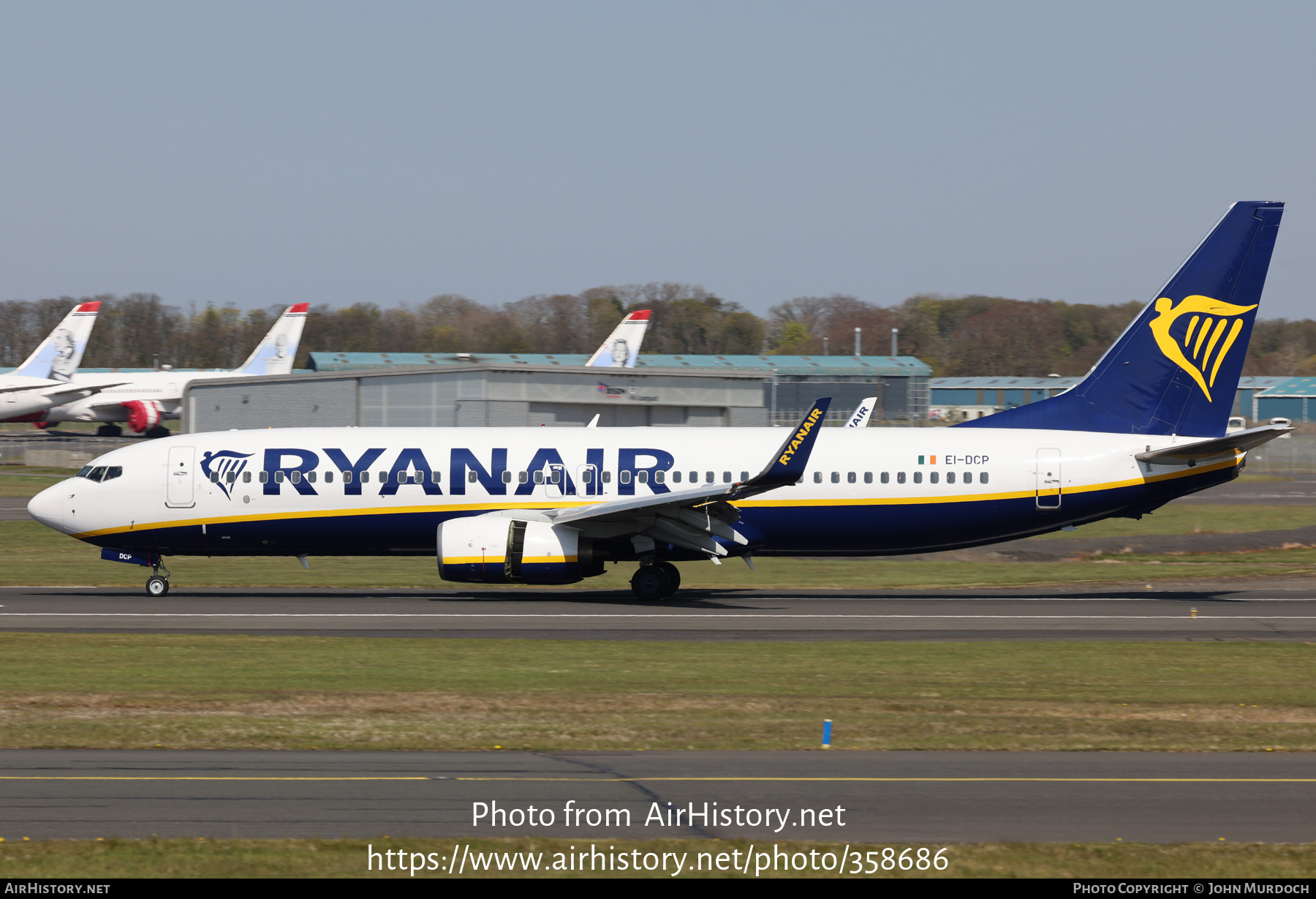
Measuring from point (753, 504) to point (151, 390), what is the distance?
7547 cm

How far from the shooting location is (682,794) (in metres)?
11.8

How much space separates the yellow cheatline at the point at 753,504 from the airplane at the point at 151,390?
61.1 meters

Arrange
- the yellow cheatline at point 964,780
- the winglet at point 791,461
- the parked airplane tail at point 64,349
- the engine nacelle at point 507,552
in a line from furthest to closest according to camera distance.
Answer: the parked airplane tail at point 64,349, the engine nacelle at point 507,552, the winglet at point 791,461, the yellow cheatline at point 964,780

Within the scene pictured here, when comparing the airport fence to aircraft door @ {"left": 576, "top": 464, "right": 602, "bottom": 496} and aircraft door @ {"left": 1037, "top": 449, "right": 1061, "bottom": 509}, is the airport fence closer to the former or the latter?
aircraft door @ {"left": 576, "top": 464, "right": 602, "bottom": 496}

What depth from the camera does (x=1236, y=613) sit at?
86.9 ft

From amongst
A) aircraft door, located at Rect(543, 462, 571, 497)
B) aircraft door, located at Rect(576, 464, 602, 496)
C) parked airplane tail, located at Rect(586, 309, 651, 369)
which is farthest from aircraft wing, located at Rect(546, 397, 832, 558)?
parked airplane tail, located at Rect(586, 309, 651, 369)

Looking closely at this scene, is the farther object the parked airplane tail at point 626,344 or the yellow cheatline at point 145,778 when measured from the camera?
the parked airplane tail at point 626,344

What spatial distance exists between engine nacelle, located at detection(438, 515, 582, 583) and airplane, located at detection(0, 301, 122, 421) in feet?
230

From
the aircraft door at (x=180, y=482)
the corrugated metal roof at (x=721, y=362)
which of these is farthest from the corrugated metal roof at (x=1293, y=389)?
the aircraft door at (x=180, y=482)

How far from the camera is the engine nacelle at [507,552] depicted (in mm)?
26688

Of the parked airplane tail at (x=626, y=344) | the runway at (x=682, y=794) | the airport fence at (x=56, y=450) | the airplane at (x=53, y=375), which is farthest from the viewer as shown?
the airplane at (x=53, y=375)

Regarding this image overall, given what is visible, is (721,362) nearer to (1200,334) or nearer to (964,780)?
(1200,334)

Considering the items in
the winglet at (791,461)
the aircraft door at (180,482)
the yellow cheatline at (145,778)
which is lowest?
the yellow cheatline at (145,778)

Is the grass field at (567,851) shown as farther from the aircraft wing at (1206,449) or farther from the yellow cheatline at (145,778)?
the aircraft wing at (1206,449)
